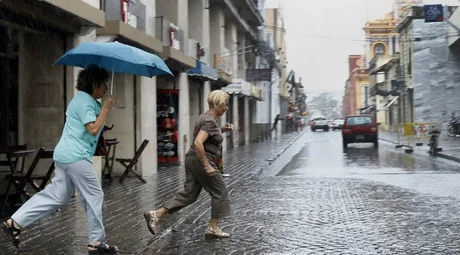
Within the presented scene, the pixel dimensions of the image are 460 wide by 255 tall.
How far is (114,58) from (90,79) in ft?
2.77

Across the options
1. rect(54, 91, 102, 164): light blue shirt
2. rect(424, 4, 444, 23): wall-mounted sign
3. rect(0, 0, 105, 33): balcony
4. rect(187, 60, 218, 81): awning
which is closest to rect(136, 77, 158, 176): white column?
rect(0, 0, 105, 33): balcony

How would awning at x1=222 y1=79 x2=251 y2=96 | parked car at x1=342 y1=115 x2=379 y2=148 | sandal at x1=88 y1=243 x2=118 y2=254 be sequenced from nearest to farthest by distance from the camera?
1. sandal at x1=88 y1=243 x2=118 y2=254
2. awning at x1=222 y1=79 x2=251 y2=96
3. parked car at x1=342 y1=115 x2=379 y2=148

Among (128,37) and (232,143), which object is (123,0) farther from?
(232,143)

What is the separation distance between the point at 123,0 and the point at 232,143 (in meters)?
17.2

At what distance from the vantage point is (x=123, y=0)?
12.6 m

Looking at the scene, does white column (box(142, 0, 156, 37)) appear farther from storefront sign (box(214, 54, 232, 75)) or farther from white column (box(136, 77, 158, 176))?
storefront sign (box(214, 54, 232, 75))

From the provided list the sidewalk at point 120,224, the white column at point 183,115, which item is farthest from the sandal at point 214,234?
the white column at point 183,115

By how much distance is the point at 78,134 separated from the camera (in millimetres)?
5773

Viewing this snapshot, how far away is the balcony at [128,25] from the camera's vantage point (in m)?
11.9

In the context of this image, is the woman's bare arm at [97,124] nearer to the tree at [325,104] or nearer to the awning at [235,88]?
the awning at [235,88]

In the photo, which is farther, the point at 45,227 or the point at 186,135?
the point at 186,135

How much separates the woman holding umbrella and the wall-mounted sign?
882 inches

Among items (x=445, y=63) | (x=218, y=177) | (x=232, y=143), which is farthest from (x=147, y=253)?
(x=445, y=63)

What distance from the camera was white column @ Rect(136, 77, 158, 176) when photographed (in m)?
14.4
